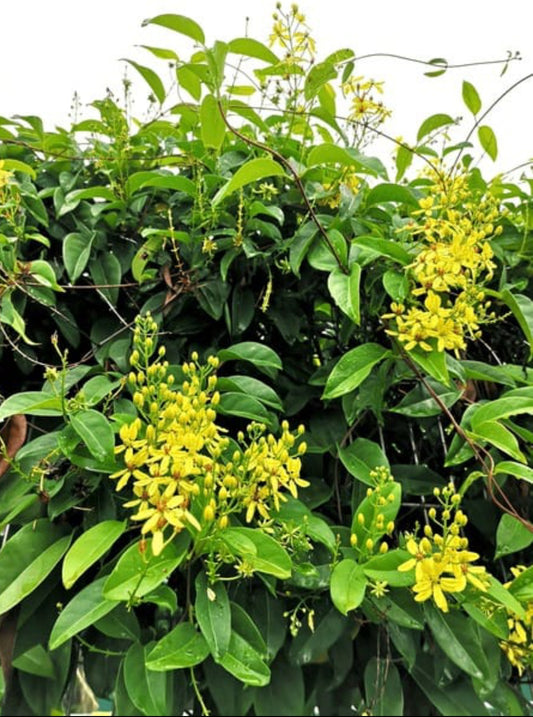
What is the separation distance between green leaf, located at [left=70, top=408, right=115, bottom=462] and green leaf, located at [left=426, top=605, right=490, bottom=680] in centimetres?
32

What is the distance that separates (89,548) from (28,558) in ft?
0.30

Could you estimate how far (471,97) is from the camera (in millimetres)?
931

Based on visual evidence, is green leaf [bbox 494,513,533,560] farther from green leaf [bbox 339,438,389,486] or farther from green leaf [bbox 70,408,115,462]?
green leaf [bbox 70,408,115,462]

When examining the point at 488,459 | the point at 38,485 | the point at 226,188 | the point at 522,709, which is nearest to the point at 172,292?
the point at 226,188

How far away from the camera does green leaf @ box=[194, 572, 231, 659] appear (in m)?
0.55

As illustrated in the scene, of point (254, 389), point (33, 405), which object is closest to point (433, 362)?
point (254, 389)

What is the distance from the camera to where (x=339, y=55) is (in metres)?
0.85

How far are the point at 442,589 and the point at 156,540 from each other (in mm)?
235

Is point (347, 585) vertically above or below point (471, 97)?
below

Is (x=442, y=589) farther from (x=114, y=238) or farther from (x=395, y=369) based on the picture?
(x=114, y=238)

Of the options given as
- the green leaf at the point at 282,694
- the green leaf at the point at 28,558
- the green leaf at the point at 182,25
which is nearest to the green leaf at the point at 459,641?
the green leaf at the point at 282,694

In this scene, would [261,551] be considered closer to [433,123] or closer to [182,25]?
[182,25]

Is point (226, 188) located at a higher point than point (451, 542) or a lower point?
higher

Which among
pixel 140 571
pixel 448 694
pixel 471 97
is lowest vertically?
pixel 448 694
